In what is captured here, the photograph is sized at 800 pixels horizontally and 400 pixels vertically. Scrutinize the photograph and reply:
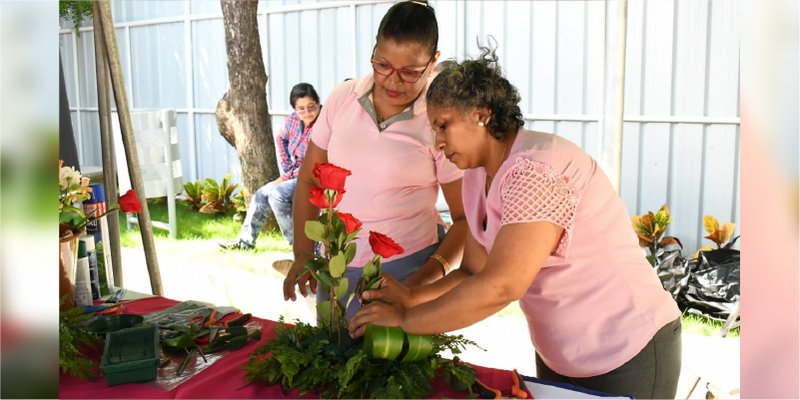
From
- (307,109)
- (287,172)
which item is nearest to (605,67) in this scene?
(307,109)

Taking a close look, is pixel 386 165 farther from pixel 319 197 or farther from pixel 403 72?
pixel 319 197

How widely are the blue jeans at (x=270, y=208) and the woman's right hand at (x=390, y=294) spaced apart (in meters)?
4.52

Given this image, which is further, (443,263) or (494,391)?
(443,263)

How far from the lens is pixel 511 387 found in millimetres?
1386

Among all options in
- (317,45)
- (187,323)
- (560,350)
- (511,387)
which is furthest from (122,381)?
(317,45)

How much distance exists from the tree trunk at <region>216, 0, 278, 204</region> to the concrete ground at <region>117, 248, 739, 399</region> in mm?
1177

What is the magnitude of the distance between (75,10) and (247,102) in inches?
157

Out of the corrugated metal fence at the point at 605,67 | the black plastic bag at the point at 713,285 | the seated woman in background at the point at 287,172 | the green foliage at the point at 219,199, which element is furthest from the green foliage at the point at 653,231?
the green foliage at the point at 219,199

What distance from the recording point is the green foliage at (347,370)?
51.6 inches

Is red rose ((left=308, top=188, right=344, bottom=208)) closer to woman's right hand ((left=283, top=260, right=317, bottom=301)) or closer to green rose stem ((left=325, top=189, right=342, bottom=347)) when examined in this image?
green rose stem ((left=325, top=189, right=342, bottom=347))

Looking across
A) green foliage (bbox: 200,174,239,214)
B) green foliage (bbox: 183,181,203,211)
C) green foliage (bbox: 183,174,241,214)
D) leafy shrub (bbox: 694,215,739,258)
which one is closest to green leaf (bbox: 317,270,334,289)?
leafy shrub (bbox: 694,215,739,258)

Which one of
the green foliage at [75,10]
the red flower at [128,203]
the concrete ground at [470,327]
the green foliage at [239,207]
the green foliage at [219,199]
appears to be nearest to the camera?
the red flower at [128,203]

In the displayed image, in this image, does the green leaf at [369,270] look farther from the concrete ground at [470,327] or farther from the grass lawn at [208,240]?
the grass lawn at [208,240]

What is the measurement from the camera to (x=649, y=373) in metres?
1.52
